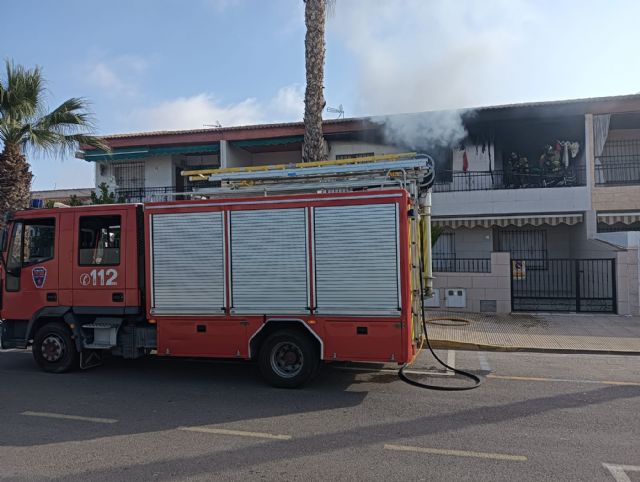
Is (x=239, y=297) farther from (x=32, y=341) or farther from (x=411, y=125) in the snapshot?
(x=411, y=125)

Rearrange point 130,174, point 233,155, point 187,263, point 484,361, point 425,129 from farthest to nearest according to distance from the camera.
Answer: point 130,174 < point 233,155 < point 425,129 < point 484,361 < point 187,263

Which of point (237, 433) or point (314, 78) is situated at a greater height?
point (314, 78)

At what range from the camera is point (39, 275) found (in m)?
→ 7.73

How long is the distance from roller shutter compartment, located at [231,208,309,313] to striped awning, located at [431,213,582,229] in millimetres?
10423

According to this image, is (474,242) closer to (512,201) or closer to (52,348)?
(512,201)

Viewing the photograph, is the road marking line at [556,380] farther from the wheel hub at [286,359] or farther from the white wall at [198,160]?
Answer: the white wall at [198,160]

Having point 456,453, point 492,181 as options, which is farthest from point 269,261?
point 492,181

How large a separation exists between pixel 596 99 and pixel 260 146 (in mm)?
11880

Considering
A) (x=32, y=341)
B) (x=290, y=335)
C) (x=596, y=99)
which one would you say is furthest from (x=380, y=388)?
(x=596, y=99)

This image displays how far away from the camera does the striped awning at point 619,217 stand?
1596 cm

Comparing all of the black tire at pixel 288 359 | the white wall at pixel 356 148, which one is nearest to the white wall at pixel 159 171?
the white wall at pixel 356 148

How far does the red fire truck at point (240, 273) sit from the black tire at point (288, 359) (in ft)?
0.05

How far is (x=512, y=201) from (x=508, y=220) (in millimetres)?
661

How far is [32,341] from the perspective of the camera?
802cm
